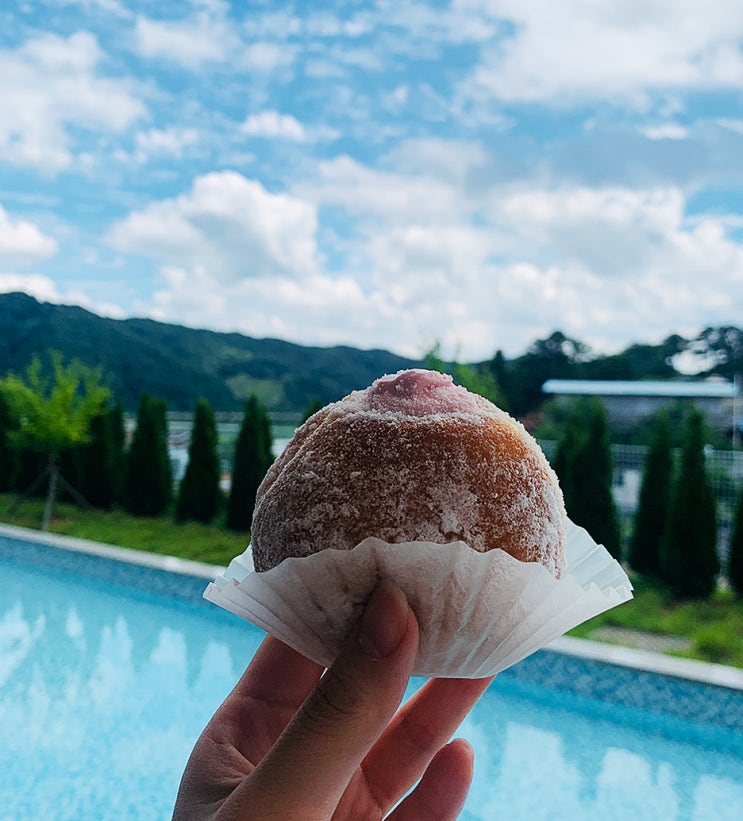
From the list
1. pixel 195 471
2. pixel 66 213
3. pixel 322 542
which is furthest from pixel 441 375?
pixel 66 213

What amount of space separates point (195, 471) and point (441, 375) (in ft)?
33.5

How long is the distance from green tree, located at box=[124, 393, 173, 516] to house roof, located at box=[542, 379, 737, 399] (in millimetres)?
11716

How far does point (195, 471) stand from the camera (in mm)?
11055

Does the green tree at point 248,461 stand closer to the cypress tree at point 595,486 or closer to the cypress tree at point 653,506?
the cypress tree at point 595,486

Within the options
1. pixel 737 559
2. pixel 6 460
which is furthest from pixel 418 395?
pixel 6 460

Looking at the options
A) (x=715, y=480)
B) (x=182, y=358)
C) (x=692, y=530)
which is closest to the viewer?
(x=692, y=530)

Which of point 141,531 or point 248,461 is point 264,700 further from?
point 141,531

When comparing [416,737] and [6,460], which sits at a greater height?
[416,737]

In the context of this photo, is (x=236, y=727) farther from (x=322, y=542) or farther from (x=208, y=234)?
(x=208, y=234)

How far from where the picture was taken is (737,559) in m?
7.72

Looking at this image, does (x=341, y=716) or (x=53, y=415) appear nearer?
(x=341, y=716)

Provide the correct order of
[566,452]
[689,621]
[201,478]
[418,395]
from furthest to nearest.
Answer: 1. [201,478]
2. [566,452]
3. [689,621]
4. [418,395]

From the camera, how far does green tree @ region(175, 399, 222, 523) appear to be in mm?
11047

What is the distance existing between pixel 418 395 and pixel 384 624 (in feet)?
1.20
